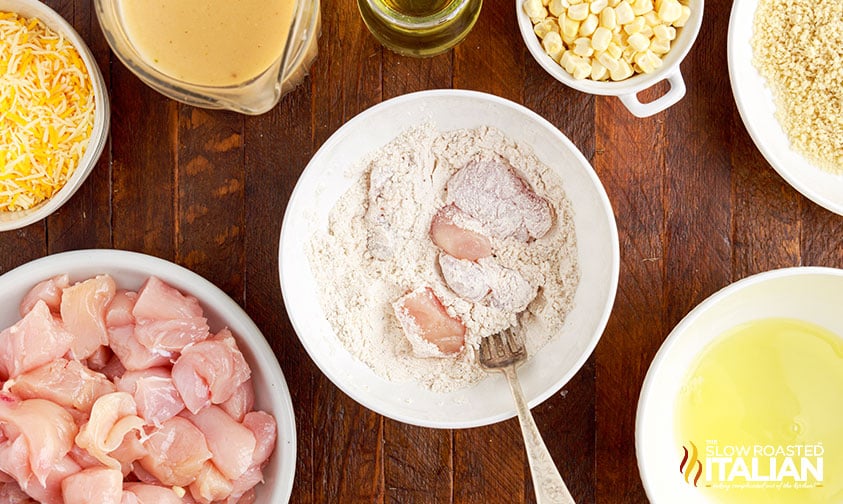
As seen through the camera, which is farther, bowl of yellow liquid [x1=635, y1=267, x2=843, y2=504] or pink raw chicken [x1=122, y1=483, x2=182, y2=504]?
bowl of yellow liquid [x1=635, y1=267, x2=843, y2=504]

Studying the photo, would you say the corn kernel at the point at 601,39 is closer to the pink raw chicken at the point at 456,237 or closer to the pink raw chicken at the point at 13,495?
the pink raw chicken at the point at 456,237

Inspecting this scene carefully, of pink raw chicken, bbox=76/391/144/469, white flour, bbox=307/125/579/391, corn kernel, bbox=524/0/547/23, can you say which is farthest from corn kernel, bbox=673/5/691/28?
pink raw chicken, bbox=76/391/144/469

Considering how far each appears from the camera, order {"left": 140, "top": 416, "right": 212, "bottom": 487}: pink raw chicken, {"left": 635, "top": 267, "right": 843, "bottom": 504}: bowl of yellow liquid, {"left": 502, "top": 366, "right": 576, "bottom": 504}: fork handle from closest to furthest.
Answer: {"left": 502, "top": 366, "right": 576, "bottom": 504}: fork handle < {"left": 140, "top": 416, "right": 212, "bottom": 487}: pink raw chicken < {"left": 635, "top": 267, "right": 843, "bottom": 504}: bowl of yellow liquid

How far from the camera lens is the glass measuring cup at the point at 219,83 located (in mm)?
1244

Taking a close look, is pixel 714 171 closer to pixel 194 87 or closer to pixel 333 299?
pixel 333 299

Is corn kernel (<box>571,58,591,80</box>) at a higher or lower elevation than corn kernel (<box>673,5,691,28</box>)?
lower

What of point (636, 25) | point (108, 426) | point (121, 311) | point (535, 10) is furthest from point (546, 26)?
point (108, 426)

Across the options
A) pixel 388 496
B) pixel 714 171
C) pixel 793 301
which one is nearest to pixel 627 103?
pixel 714 171

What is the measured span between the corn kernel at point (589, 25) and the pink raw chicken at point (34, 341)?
1011 mm

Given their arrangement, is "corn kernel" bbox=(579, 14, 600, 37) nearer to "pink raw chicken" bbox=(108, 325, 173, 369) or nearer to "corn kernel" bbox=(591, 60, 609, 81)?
"corn kernel" bbox=(591, 60, 609, 81)

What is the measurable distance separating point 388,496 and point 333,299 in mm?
399

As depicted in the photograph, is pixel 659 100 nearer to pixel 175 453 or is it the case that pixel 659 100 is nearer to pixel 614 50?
Result: pixel 614 50

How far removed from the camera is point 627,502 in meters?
1.49

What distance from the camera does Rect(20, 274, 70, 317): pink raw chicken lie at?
139 cm
